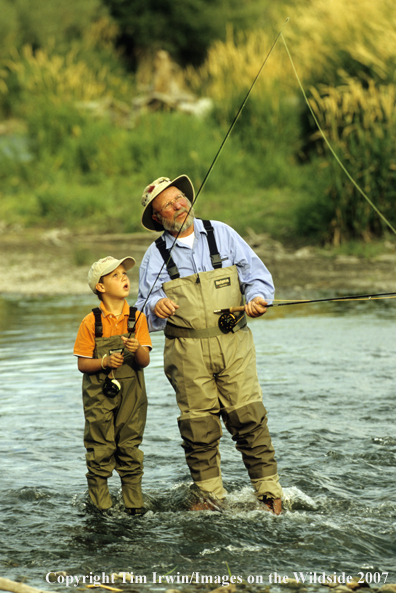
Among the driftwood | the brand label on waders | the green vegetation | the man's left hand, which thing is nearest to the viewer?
the driftwood

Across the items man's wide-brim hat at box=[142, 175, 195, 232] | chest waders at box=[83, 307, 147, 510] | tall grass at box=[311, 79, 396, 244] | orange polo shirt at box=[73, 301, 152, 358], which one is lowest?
chest waders at box=[83, 307, 147, 510]

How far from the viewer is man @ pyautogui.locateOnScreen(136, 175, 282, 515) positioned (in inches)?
149

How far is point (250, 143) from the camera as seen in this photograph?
46.7 ft

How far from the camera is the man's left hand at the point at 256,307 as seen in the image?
3697mm

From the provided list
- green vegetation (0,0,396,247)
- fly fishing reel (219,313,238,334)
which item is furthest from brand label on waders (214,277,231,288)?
green vegetation (0,0,396,247)

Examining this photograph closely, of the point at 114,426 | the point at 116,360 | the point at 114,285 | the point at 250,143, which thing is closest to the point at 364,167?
the point at 250,143

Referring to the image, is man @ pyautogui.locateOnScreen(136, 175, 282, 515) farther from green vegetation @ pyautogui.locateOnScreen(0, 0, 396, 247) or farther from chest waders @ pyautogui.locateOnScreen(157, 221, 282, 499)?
green vegetation @ pyautogui.locateOnScreen(0, 0, 396, 247)

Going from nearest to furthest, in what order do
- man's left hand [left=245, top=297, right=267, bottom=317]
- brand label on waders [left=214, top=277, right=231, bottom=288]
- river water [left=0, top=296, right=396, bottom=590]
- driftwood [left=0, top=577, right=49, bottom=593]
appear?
driftwood [left=0, top=577, right=49, bottom=593] → river water [left=0, top=296, right=396, bottom=590] → man's left hand [left=245, top=297, right=267, bottom=317] → brand label on waders [left=214, top=277, right=231, bottom=288]

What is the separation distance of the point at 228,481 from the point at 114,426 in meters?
0.73

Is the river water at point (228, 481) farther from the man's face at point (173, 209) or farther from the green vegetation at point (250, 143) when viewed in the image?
the green vegetation at point (250, 143)

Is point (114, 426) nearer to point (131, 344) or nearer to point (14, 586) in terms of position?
point (131, 344)

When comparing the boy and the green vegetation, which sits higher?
the green vegetation

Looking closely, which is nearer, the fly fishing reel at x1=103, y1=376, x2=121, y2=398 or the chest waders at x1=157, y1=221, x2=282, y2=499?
the fly fishing reel at x1=103, y1=376, x2=121, y2=398

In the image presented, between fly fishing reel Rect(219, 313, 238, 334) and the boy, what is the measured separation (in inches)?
13.4
